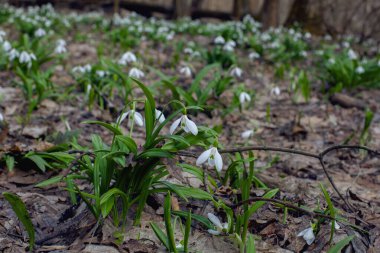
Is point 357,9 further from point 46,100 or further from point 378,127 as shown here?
point 46,100

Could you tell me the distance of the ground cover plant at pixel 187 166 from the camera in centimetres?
195

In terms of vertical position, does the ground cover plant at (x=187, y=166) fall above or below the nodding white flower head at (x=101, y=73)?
below

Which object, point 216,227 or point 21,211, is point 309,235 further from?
point 21,211

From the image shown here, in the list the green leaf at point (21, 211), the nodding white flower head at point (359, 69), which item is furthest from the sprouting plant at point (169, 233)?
the nodding white flower head at point (359, 69)

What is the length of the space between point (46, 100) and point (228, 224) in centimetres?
285

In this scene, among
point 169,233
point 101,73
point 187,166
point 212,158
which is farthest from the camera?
point 101,73

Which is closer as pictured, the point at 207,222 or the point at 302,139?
the point at 207,222

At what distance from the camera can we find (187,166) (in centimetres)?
216

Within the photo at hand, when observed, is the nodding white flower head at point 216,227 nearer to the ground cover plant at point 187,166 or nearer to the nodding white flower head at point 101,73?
the ground cover plant at point 187,166

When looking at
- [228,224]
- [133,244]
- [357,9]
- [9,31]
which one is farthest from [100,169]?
[357,9]

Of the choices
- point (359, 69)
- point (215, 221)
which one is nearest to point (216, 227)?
point (215, 221)

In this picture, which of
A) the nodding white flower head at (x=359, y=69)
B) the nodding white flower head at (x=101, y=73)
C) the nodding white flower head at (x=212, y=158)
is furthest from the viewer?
the nodding white flower head at (x=359, y=69)

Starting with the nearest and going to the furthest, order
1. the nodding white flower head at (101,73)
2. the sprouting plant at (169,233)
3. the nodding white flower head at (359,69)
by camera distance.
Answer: the sprouting plant at (169,233)
the nodding white flower head at (101,73)
the nodding white flower head at (359,69)

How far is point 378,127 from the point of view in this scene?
426cm
